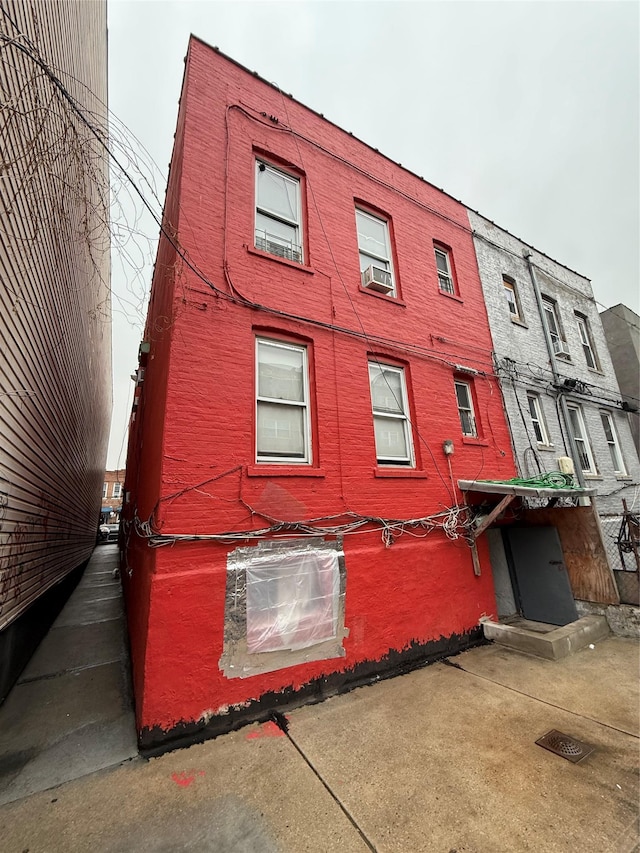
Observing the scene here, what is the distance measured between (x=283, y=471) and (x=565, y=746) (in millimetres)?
4174

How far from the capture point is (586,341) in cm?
1202

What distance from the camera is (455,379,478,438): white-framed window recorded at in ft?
25.6

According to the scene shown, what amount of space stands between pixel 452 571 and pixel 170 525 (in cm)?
469

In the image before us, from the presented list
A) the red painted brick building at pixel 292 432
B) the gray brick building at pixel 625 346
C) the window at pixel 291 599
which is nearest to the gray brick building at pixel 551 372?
the red painted brick building at pixel 292 432

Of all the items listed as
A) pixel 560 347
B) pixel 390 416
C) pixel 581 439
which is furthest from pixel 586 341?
pixel 390 416

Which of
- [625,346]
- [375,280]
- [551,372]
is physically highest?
[625,346]

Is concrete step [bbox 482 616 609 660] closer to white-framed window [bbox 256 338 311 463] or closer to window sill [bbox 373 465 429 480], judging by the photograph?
window sill [bbox 373 465 429 480]

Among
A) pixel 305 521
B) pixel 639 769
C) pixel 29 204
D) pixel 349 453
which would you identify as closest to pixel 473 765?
pixel 639 769

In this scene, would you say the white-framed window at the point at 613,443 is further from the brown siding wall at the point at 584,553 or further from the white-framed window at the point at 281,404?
the white-framed window at the point at 281,404

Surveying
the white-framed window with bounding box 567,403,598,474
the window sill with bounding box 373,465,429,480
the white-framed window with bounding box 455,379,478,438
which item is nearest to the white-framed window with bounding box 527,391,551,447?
the white-framed window with bounding box 567,403,598,474

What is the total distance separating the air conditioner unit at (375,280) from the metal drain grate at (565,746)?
6773 millimetres

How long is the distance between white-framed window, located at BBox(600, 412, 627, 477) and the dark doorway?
4724 mm

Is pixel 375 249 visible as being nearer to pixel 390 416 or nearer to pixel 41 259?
pixel 390 416

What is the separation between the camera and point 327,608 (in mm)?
4965
